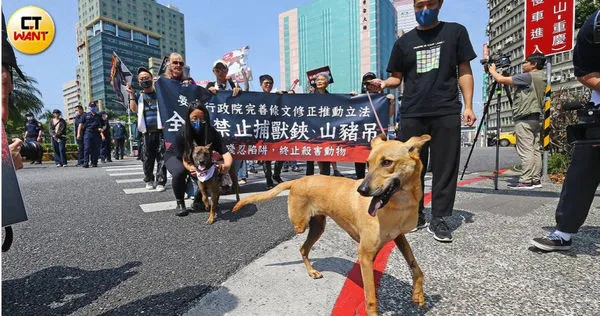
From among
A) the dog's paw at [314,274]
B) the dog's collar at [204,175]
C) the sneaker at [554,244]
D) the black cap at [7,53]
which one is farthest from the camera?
the dog's collar at [204,175]

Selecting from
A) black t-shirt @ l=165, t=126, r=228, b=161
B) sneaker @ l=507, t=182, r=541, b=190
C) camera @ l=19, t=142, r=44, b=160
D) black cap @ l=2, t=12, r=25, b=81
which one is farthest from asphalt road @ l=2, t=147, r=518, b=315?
sneaker @ l=507, t=182, r=541, b=190

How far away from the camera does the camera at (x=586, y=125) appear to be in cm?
231

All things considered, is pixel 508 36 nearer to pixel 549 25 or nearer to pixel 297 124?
pixel 549 25

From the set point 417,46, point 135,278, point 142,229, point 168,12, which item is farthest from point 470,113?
point 168,12

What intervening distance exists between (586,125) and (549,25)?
536 centimetres

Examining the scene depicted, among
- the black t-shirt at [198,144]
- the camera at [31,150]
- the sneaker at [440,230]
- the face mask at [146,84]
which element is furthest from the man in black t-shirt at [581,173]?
the face mask at [146,84]

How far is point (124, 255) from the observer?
8.73 ft

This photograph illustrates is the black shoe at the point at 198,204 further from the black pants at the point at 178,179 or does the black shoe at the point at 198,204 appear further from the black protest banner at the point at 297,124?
the black protest banner at the point at 297,124

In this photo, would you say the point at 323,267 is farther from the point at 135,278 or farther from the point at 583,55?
the point at 583,55

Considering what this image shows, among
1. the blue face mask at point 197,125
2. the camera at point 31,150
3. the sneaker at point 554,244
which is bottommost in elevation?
the sneaker at point 554,244

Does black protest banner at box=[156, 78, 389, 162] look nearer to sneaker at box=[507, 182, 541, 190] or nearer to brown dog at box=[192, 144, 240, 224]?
brown dog at box=[192, 144, 240, 224]

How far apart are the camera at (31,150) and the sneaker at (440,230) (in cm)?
315

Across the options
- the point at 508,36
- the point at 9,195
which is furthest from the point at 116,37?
the point at 508,36

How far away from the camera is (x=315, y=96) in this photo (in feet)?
19.4
